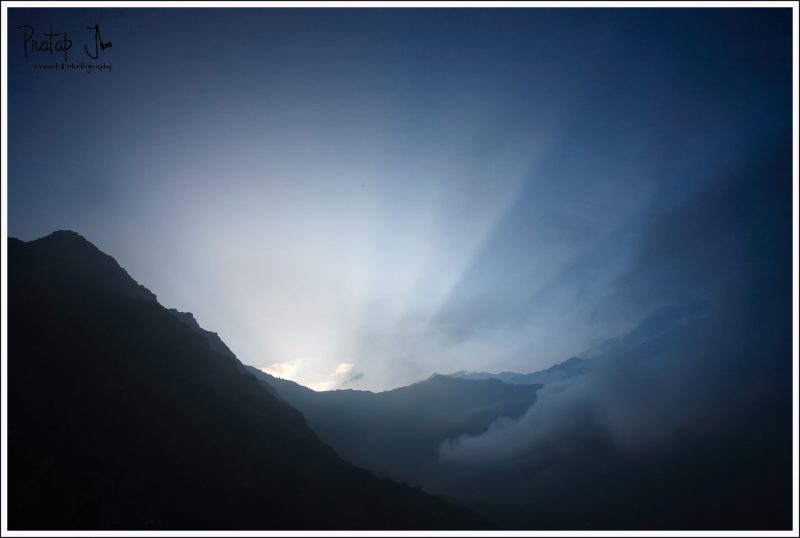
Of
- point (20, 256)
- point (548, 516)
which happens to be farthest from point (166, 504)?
point (548, 516)

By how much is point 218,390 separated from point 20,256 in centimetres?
4582

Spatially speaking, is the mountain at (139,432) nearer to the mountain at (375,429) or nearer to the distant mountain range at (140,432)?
the distant mountain range at (140,432)

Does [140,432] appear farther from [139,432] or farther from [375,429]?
[375,429]

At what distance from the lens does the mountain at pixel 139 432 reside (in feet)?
121

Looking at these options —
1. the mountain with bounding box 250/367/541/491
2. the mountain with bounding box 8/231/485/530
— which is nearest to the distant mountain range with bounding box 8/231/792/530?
the mountain with bounding box 8/231/485/530

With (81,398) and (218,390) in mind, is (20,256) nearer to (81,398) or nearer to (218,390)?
(81,398)

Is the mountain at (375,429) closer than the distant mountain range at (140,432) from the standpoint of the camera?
No

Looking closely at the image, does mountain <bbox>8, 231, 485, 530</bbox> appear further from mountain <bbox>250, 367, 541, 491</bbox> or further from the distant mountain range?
mountain <bbox>250, 367, 541, 491</bbox>

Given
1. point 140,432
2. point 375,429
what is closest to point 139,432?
point 140,432

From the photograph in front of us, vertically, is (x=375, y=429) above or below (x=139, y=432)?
above

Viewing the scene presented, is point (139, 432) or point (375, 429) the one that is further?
point (375, 429)

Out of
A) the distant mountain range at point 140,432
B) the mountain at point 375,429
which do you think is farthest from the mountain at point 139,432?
the mountain at point 375,429

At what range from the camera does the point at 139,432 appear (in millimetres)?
50844

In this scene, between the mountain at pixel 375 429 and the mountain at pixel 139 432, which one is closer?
the mountain at pixel 139 432
